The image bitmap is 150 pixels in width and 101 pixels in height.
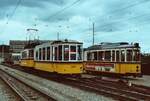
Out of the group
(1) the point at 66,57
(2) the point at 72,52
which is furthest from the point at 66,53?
(2) the point at 72,52

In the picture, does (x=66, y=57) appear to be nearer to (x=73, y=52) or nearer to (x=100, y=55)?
(x=73, y=52)

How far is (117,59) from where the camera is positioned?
31.4 m

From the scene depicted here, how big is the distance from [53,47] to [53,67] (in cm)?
148

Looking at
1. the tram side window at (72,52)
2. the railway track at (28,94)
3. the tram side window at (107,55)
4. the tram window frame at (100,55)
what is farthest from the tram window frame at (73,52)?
the tram window frame at (100,55)

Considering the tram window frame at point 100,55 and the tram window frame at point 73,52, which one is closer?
the tram window frame at point 73,52

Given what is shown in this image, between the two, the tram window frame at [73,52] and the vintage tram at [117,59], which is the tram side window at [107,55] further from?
the tram window frame at [73,52]

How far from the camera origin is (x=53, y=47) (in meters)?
29.1

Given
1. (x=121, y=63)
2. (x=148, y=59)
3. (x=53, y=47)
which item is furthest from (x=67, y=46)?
(x=148, y=59)

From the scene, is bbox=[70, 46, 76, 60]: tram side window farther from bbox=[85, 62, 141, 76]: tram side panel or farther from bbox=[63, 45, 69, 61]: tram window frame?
bbox=[85, 62, 141, 76]: tram side panel

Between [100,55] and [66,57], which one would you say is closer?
[66,57]

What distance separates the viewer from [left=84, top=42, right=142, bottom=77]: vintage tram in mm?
30469

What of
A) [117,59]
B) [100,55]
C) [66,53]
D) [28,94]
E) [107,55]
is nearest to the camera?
[28,94]

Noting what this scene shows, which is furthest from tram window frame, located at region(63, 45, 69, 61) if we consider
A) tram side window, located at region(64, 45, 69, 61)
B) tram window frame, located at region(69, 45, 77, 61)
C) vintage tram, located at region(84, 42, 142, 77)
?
vintage tram, located at region(84, 42, 142, 77)

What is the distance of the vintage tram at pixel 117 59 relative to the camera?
100.0ft
